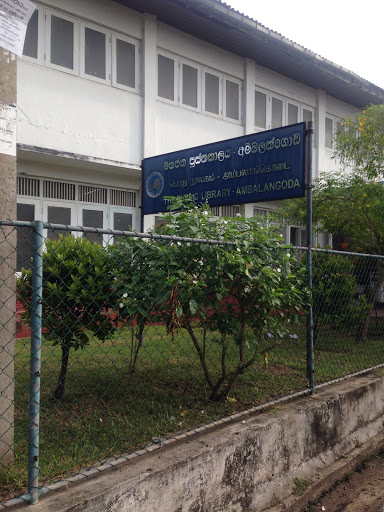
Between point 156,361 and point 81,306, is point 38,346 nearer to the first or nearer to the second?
point 81,306

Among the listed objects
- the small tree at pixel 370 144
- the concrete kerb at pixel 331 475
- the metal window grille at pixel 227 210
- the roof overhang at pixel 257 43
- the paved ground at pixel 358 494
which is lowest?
the paved ground at pixel 358 494

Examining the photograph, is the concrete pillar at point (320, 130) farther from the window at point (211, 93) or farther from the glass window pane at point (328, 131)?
the window at point (211, 93)

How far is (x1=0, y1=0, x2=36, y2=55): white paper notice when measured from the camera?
2.75 metres

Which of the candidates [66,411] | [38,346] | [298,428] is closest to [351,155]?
[298,428]

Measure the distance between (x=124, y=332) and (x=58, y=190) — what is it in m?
5.83

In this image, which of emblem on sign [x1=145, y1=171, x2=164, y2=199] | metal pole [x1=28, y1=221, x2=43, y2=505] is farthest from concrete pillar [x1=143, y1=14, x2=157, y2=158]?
metal pole [x1=28, y1=221, x2=43, y2=505]

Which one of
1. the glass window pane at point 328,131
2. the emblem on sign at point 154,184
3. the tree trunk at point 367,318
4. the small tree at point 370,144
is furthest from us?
the glass window pane at point 328,131

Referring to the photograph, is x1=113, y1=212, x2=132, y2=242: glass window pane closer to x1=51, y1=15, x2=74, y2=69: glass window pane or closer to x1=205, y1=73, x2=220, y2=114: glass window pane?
x1=51, y1=15, x2=74, y2=69: glass window pane

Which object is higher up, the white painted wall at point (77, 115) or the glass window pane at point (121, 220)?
the white painted wall at point (77, 115)

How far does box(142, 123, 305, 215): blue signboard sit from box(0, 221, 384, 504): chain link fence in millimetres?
1068

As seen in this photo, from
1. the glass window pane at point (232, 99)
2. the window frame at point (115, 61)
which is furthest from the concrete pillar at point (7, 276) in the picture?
the glass window pane at point (232, 99)

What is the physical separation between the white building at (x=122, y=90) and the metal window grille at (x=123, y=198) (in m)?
0.02

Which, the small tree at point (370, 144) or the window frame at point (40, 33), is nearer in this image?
the small tree at point (370, 144)

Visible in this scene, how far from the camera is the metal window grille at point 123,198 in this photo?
1035 cm
